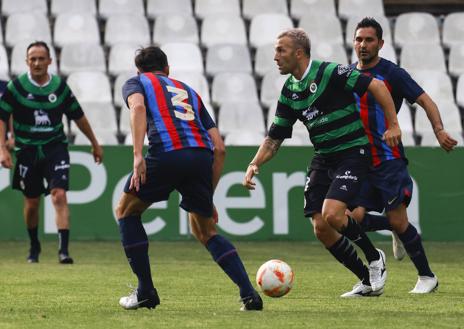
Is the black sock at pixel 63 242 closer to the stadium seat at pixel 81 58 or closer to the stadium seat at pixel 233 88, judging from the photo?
the stadium seat at pixel 233 88

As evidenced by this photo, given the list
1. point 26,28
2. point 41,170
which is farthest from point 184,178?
point 26,28

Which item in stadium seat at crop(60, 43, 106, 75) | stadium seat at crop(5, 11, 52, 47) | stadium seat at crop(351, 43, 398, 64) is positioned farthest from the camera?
stadium seat at crop(5, 11, 52, 47)


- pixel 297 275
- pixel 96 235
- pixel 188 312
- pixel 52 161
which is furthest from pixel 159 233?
pixel 188 312

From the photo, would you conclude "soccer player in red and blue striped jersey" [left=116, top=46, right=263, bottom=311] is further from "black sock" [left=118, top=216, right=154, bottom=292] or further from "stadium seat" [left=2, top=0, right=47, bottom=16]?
"stadium seat" [left=2, top=0, right=47, bottom=16]

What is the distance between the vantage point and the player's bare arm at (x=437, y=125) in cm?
789

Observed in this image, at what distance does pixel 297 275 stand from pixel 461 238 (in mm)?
4653

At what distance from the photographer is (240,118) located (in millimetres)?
15766

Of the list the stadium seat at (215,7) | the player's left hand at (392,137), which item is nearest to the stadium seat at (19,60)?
the stadium seat at (215,7)

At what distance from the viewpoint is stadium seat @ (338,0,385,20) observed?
59.6ft

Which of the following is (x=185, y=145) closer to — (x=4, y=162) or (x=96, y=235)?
(x=4, y=162)

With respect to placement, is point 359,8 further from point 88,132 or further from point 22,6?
point 88,132

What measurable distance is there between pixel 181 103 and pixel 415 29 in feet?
37.4

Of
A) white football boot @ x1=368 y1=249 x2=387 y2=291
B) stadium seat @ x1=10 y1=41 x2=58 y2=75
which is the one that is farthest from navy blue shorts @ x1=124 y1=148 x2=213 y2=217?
stadium seat @ x1=10 y1=41 x2=58 y2=75

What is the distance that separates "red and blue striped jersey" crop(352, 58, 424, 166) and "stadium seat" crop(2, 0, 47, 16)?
10.1m
